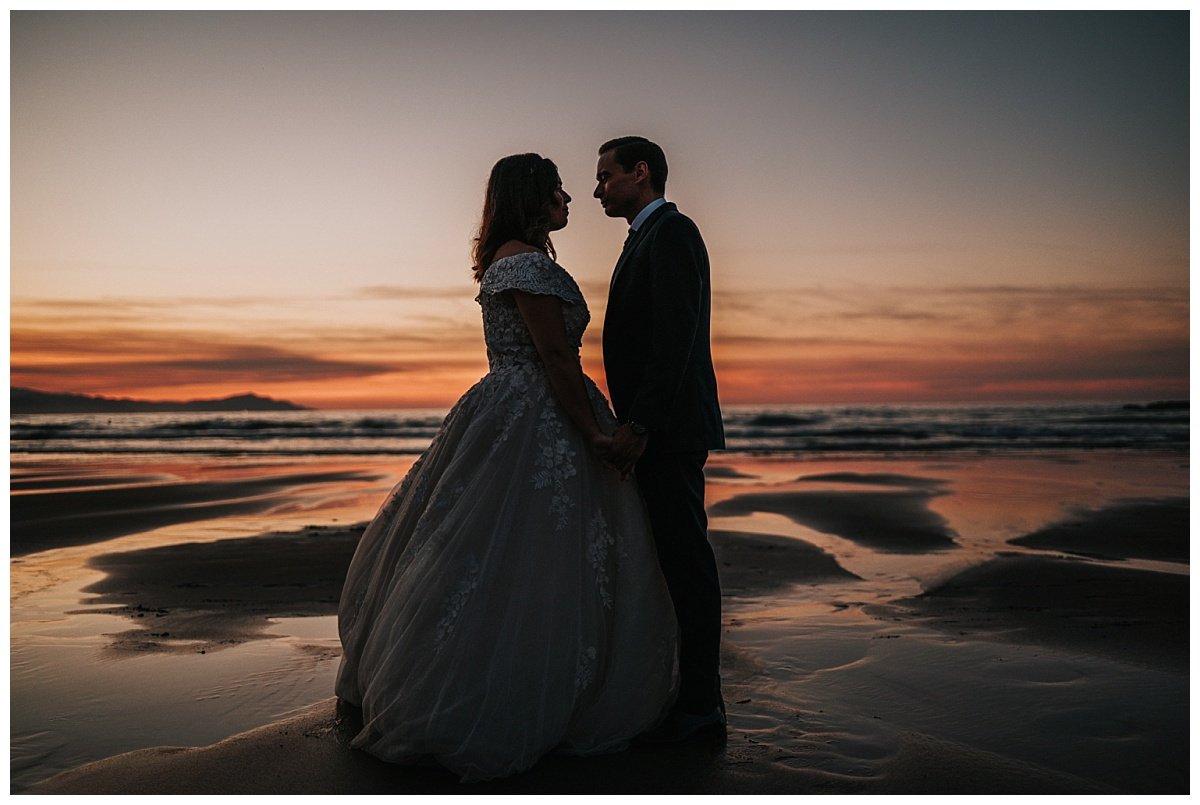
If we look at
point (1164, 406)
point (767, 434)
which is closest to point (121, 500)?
point (767, 434)

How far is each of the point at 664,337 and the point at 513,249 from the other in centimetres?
61

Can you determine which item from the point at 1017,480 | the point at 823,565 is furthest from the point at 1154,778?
the point at 1017,480

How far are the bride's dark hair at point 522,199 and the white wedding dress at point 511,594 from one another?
0.14 meters

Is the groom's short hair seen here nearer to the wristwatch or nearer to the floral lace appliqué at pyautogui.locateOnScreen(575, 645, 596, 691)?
the wristwatch

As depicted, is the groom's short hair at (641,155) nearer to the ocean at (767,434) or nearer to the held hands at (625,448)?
the held hands at (625,448)

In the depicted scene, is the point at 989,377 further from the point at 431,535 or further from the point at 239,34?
the point at 431,535

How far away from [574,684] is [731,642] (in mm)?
1611

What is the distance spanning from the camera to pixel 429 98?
7922 mm

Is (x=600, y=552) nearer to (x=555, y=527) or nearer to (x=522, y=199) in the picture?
(x=555, y=527)

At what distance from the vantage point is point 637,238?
10.9ft

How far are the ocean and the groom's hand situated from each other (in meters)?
15.6

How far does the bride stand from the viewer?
286 cm

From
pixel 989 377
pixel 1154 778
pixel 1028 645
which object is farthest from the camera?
pixel 989 377

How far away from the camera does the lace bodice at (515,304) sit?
3094 mm
